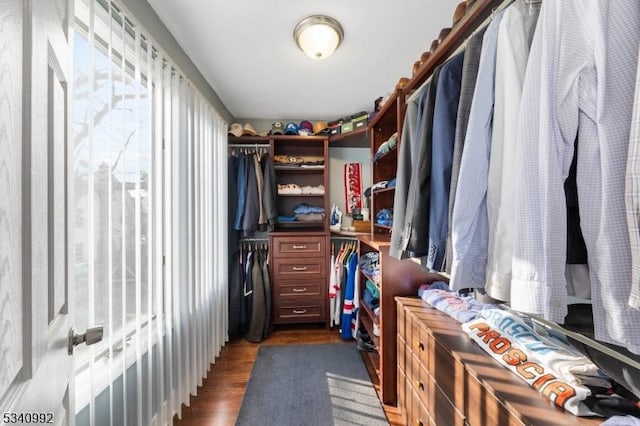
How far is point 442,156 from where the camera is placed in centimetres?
93

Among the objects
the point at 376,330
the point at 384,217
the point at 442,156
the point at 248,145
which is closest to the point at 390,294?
the point at 376,330

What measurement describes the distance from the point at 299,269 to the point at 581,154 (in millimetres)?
2371

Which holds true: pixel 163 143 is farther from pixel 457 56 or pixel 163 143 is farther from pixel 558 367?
pixel 558 367

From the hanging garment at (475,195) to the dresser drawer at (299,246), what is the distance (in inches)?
77.5

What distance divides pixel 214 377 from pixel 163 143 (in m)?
1.74

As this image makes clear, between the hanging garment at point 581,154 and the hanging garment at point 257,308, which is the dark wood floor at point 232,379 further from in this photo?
the hanging garment at point 581,154

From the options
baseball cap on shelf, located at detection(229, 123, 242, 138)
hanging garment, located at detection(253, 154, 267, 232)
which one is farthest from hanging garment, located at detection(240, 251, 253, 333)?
baseball cap on shelf, located at detection(229, 123, 242, 138)

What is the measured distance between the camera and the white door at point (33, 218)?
0.41 meters

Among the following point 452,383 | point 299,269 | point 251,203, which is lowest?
point 452,383

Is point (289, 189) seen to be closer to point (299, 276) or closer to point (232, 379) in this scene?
point (299, 276)

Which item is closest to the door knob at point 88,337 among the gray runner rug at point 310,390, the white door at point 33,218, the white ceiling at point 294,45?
the white door at point 33,218

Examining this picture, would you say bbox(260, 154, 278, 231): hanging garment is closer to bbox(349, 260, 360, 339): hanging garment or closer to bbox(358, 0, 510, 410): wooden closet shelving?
bbox(349, 260, 360, 339): hanging garment

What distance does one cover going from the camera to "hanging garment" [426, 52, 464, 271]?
3.01 ft

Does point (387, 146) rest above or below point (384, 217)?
above
